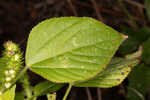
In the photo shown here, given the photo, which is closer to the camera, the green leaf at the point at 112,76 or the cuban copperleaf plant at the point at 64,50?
the cuban copperleaf plant at the point at 64,50

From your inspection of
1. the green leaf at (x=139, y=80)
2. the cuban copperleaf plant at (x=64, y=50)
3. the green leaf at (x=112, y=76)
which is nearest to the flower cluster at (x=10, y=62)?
the cuban copperleaf plant at (x=64, y=50)

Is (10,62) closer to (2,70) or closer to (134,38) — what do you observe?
(2,70)

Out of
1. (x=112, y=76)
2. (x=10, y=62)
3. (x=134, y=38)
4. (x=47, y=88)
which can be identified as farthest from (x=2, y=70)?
(x=134, y=38)

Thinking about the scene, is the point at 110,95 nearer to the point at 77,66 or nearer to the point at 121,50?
the point at 121,50

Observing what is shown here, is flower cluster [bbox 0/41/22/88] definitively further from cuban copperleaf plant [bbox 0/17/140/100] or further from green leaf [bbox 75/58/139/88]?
green leaf [bbox 75/58/139/88]

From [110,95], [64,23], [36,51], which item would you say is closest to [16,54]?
[36,51]

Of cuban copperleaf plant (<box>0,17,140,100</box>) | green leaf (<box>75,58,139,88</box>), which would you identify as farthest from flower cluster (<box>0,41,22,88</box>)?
green leaf (<box>75,58,139,88</box>)

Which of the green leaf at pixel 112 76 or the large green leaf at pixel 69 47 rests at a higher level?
the large green leaf at pixel 69 47

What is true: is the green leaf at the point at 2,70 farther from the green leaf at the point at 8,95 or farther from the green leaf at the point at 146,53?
the green leaf at the point at 146,53
